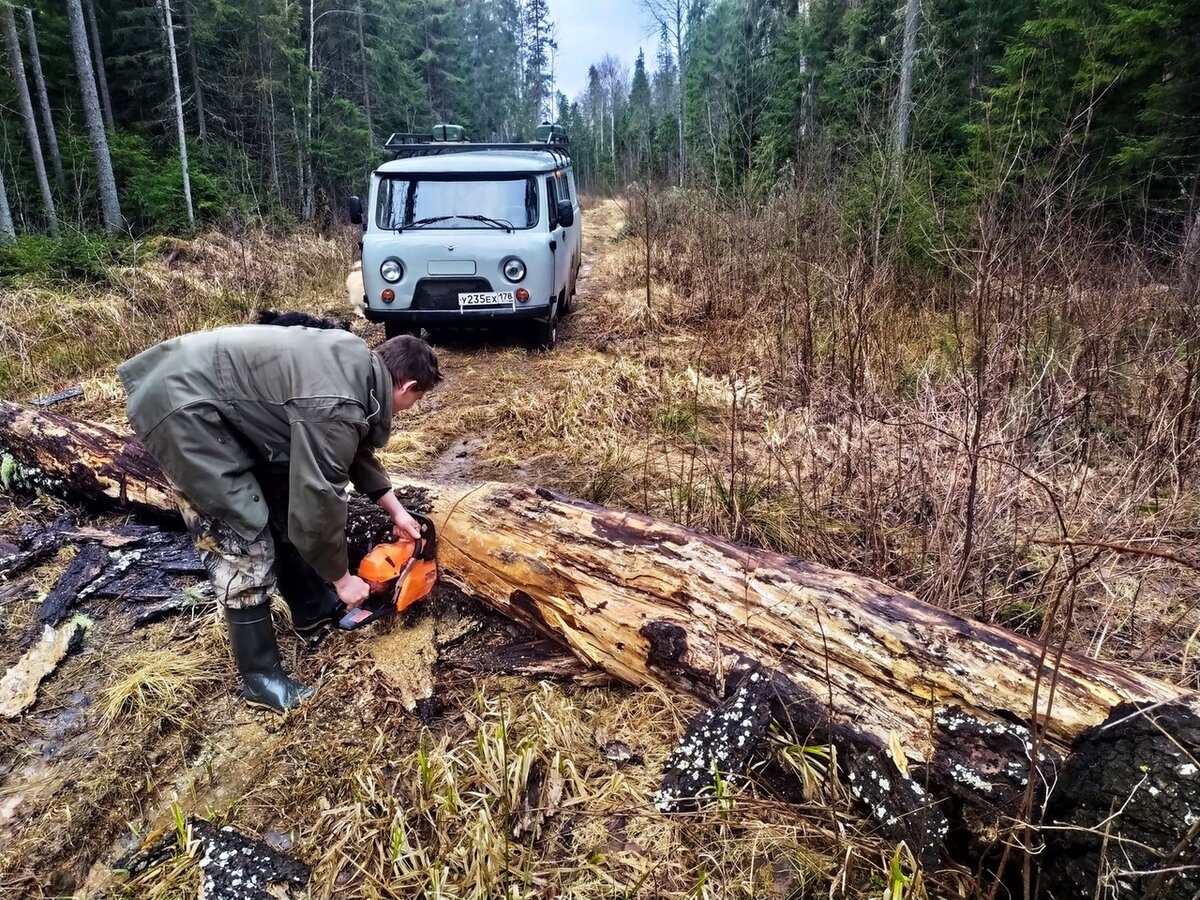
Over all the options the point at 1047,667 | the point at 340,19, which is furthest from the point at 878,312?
the point at 340,19

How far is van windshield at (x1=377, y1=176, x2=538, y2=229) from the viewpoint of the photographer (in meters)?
7.11

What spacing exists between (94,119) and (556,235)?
478 inches

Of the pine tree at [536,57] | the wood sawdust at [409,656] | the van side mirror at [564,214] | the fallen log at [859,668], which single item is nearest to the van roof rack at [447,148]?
the van side mirror at [564,214]

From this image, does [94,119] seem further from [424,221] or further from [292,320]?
[292,320]

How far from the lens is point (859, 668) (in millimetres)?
2066

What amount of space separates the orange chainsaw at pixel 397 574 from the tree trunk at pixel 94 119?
14.0 metres

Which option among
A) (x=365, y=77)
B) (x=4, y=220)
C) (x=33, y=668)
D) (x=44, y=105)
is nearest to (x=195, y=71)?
(x=44, y=105)

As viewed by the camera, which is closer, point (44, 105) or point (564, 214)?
point (564, 214)

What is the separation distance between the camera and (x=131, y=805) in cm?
221

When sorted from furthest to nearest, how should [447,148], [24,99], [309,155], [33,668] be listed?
[309,155]
[24,99]
[447,148]
[33,668]

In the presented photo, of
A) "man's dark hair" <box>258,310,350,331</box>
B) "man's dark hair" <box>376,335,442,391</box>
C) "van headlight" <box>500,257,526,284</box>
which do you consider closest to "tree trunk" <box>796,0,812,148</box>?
"van headlight" <box>500,257,526,284</box>

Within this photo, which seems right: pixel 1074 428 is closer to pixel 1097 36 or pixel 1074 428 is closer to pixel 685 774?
pixel 685 774

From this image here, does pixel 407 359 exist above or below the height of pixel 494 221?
below

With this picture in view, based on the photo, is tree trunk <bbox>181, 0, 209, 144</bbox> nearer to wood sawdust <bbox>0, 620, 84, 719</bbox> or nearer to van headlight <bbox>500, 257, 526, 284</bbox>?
van headlight <bbox>500, 257, 526, 284</bbox>
